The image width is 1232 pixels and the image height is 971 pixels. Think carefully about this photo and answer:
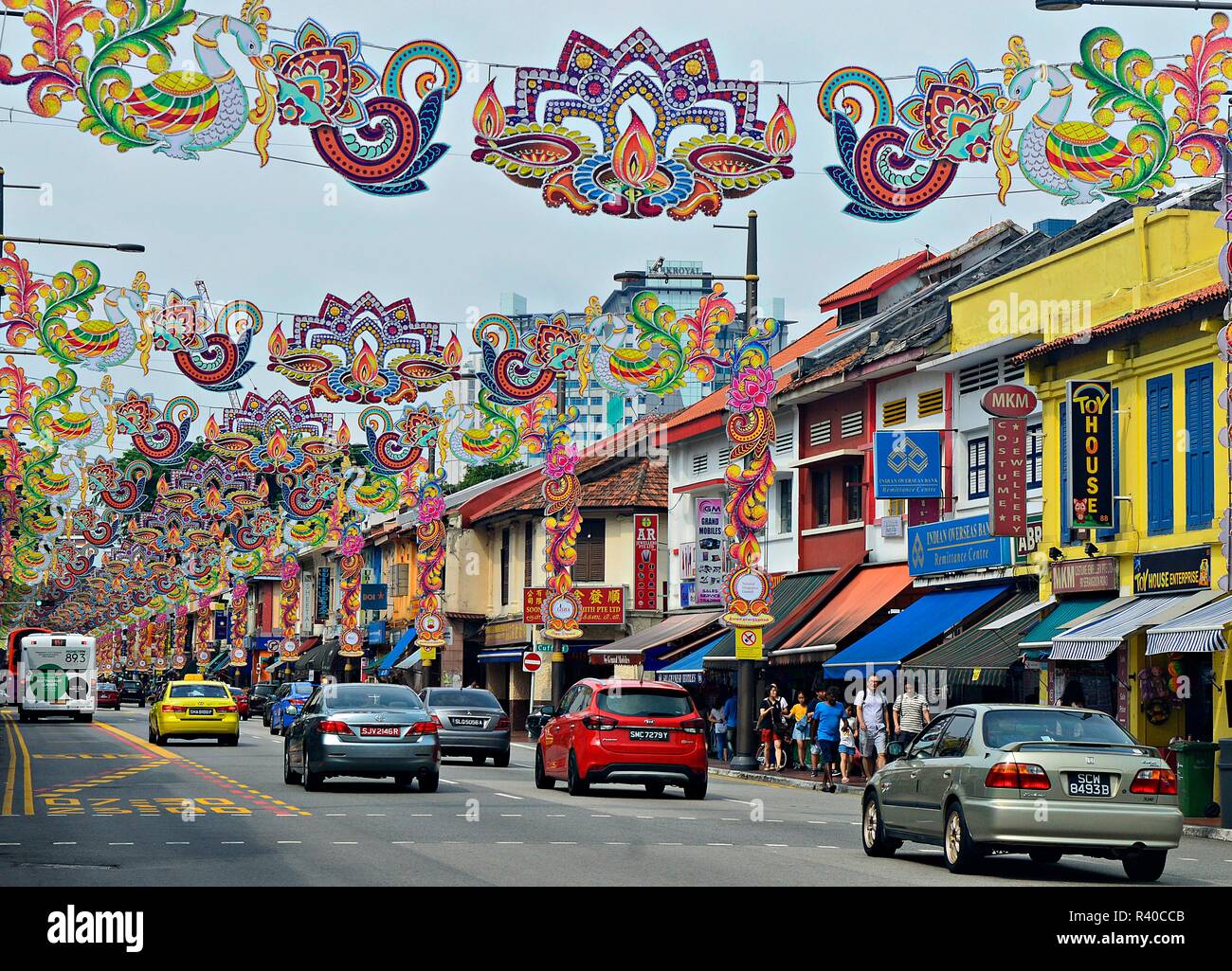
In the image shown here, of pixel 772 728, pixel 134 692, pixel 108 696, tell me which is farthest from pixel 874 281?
pixel 134 692

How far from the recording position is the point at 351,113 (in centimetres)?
2075

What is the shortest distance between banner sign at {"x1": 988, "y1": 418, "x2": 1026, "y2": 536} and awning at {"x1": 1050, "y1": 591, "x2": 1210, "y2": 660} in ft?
10.1

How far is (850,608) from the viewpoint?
125 ft

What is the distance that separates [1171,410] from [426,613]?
28303 mm

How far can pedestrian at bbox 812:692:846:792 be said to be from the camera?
105 feet

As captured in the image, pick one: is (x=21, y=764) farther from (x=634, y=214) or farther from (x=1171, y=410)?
(x=1171, y=410)

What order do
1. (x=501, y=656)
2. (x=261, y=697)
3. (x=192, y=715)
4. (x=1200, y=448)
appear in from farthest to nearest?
(x=261, y=697), (x=501, y=656), (x=192, y=715), (x=1200, y=448)

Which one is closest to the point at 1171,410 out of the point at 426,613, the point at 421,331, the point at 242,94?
the point at 421,331

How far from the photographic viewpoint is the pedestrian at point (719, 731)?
1631 inches

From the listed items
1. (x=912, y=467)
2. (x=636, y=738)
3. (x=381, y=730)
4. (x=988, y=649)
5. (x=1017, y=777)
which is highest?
(x=912, y=467)

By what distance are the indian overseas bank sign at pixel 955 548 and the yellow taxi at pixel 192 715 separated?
18.4 metres

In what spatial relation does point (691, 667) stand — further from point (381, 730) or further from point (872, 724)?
point (381, 730)

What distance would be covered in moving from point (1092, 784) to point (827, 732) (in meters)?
17.0

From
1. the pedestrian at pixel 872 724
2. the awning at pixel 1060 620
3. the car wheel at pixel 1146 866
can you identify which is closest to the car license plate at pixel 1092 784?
the car wheel at pixel 1146 866
